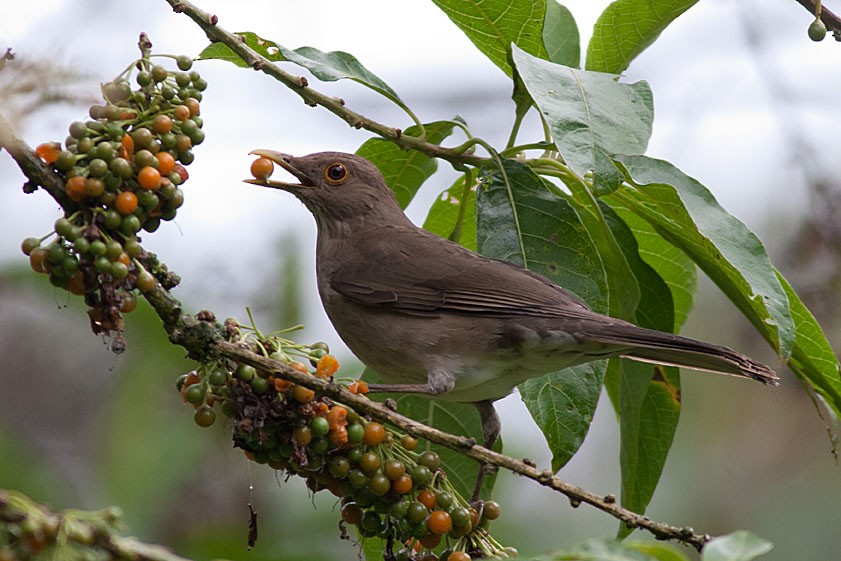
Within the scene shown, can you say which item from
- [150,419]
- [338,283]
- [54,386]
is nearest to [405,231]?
[338,283]

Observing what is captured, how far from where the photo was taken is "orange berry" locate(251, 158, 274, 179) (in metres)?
4.54

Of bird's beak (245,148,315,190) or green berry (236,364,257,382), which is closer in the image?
green berry (236,364,257,382)

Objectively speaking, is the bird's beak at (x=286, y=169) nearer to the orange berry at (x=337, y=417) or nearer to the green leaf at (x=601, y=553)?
the orange berry at (x=337, y=417)

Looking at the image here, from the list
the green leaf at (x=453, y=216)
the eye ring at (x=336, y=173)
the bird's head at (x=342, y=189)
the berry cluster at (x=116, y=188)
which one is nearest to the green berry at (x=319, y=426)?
the berry cluster at (x=116, y=188)

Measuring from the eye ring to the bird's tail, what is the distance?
185 cm

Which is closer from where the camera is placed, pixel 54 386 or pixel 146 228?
pixel 146 228

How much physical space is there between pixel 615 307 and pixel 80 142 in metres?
2.32

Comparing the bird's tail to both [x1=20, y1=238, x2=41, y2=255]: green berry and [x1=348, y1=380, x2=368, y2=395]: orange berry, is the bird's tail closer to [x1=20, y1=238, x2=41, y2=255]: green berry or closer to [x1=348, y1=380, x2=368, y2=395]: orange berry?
[x1=348, y1=380, x2=368, y2=395]: orange berry

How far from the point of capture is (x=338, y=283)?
493 centimetres

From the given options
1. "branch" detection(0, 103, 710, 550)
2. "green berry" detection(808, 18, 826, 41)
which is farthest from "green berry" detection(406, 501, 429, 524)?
"green berry" detection(808, 18, 826, 41)

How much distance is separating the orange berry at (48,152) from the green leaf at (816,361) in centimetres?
266

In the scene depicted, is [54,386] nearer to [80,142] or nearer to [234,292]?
[234,292]

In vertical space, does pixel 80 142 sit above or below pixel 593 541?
above

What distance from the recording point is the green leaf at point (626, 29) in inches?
161
